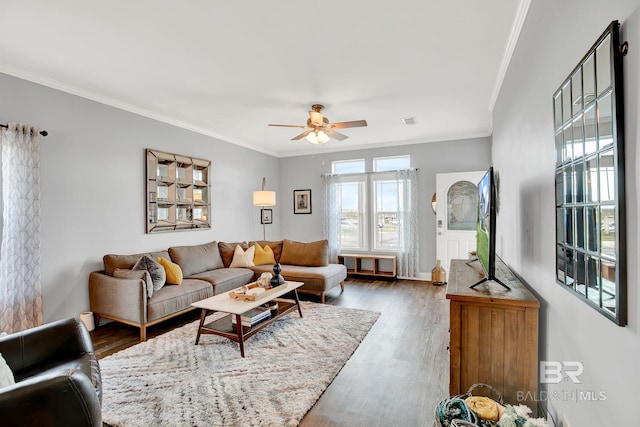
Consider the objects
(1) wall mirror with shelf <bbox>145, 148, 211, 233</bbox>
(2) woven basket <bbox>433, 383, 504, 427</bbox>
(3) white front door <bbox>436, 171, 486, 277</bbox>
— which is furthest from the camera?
(3) white front door <bbox>436, 171, 486, 277</bbox>

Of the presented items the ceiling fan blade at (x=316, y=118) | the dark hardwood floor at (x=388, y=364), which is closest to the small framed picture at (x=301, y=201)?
the dark hardwood floor at (x=388, y=364)

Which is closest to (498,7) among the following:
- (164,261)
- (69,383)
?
(69,383)

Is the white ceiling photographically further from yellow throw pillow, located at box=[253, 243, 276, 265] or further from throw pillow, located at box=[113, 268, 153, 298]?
yellow throw pillow, located at box=[253, 243, 276, 265]

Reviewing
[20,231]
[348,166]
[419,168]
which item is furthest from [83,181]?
[419,168]

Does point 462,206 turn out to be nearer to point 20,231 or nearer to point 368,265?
point 368,265

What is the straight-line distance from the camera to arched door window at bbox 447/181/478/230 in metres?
5.24

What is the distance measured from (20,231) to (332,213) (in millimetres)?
4638

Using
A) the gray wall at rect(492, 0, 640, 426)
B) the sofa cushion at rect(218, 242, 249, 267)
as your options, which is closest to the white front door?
the gray wall at rect(492, 0, 640, 426)

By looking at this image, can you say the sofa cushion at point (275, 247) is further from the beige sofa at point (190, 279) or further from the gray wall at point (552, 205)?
the gray wall at point (552, 205)

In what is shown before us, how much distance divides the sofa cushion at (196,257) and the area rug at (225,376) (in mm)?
988

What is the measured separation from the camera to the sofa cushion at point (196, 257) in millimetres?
4168

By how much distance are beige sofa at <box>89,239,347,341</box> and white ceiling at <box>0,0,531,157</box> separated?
195 centimetres

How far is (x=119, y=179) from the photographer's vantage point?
12.3 feet

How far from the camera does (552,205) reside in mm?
1472
